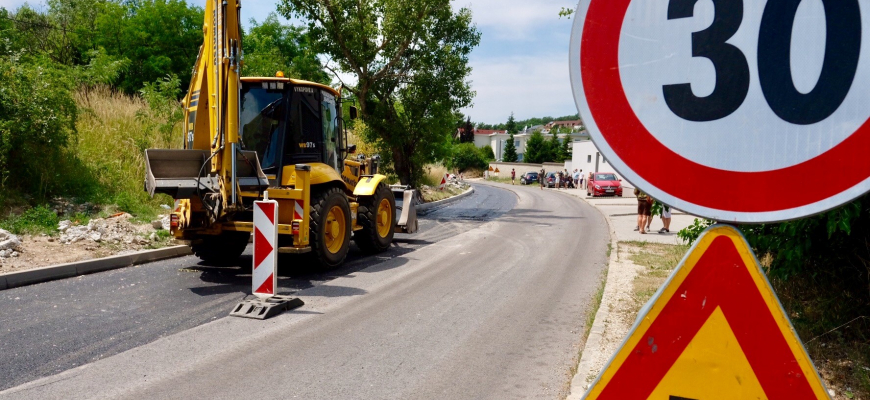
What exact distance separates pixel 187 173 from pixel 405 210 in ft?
17.9

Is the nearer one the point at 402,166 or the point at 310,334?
the point at 310,334

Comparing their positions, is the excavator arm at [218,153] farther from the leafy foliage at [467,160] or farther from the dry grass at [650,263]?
the leafy foliage at [467,160]

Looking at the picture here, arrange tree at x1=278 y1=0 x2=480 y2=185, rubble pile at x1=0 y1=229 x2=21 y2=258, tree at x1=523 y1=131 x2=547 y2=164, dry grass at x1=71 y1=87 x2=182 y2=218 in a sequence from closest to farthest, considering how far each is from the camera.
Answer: rubble pile at x1=0 y1=229 x2=21 y2=258 → dry grass at x1=71 y1=87 x2=182 y2=218 → tree at x1=278 y1=0 x2=480 y2=185 → tree at x1=523 y1=131 x2=547 y2=164

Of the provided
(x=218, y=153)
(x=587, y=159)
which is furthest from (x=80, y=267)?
(x=587, y=159)

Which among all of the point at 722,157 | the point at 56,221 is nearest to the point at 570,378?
the point at 722,157

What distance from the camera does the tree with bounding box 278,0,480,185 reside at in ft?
70.7

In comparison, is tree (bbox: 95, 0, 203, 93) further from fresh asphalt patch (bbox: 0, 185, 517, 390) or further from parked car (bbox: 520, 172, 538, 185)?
parked car (bbox: 520, 172, 538, 185)

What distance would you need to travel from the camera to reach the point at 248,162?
356 inches

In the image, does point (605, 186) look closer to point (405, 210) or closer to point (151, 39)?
point (405, 210)

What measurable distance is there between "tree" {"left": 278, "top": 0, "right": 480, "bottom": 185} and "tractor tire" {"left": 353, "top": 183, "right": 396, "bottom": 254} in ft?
34.7

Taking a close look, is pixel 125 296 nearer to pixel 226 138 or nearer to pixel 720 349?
pixel 226 138

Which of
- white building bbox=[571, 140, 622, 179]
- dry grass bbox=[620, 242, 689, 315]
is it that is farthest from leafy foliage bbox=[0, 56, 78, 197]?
white building bbox=[571, 140, 622, 179]

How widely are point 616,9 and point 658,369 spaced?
1.01m

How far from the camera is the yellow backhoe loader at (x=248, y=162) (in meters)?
8.52
